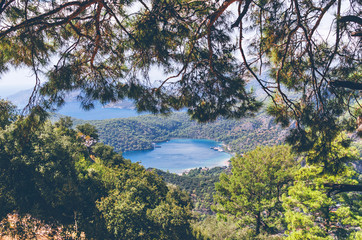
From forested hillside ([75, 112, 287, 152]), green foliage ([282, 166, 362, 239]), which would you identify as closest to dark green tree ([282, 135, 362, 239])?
green foliage ([282, 166, 362, 239])

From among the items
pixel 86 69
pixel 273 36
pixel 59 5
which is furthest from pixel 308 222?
pixel 59 5

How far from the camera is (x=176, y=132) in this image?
99.3m

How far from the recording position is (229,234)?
7344 mm

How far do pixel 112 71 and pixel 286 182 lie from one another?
681 centimetres

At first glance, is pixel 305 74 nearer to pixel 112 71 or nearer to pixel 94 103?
pixel 112 71

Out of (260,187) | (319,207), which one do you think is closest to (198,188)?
(260,187)

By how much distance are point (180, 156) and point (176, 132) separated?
28797mm

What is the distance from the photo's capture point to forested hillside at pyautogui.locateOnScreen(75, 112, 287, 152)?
72875 millimetres

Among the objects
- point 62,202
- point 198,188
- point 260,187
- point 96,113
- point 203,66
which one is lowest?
point 198,188

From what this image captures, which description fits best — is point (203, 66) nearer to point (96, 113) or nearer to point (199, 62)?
point (199, 62)

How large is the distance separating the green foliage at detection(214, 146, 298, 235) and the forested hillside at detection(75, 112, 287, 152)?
6082cm

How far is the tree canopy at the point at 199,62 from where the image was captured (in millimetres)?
2320

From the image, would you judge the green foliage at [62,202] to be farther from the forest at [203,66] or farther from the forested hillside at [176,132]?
the forested hillside at [176,132]

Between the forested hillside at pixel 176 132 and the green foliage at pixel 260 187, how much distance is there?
60.8 meters
